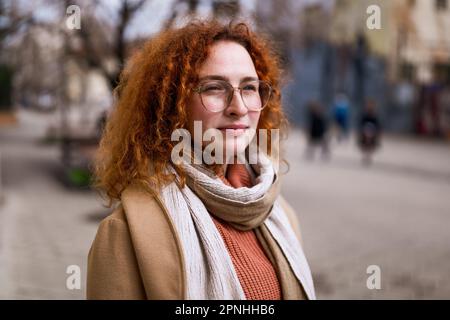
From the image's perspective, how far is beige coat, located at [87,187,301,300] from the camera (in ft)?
4.67

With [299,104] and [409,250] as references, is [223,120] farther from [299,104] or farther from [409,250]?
[299,104]

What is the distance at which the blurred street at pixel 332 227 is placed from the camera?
542 cm

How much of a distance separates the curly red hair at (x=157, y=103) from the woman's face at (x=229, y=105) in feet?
0.08

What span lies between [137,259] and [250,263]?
36cm

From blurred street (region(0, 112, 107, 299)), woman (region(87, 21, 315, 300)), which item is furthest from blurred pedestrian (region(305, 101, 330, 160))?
woman (region(87, 21, 315, 300))

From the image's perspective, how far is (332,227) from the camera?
26.3 ft

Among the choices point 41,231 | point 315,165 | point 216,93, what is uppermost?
point 216,93

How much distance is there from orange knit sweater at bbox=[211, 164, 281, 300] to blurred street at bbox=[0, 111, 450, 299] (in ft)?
4.08

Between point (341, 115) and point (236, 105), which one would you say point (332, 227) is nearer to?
point (236, 105)

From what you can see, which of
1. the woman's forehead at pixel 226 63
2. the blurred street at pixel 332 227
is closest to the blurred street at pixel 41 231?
the blurred street at pixel 332 227

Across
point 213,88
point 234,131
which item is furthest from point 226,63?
point 234,131

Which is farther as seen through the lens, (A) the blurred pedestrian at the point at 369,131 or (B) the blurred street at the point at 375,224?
(A) the blurred pedestrian at the point at 369,131

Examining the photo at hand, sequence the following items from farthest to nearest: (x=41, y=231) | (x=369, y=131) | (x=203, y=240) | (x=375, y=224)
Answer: (x=369, y=131) < (x=375, y=224) < (x=41, y=231) < (x=203, y=240)

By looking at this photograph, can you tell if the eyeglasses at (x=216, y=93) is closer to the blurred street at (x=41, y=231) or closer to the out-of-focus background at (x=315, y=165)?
the out-of-focus background at (x=315, y=165)
